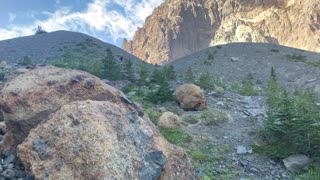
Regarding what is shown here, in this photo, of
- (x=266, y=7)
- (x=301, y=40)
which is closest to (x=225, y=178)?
(x=301, y=40)

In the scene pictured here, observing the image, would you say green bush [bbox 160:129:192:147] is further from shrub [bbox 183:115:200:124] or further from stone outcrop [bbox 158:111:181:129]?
shrub [bbox 183:115:200:124]

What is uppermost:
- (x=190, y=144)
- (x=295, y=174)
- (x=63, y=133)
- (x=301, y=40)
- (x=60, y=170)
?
(x=301, y=40)

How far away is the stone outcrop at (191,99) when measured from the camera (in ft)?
59.3

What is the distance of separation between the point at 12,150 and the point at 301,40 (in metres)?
91.7

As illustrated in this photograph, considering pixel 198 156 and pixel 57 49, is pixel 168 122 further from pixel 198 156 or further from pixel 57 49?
pixel 57 49

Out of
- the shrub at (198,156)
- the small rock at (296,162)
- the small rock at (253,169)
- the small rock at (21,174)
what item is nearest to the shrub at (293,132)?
the small rock at (296,162)

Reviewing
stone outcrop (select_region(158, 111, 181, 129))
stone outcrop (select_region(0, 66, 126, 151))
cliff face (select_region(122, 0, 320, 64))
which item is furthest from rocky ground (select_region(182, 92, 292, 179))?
cliff face (select_region(122, 0, 320, 64))

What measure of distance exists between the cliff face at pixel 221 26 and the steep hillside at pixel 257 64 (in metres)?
45.8

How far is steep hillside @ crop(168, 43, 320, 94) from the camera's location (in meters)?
31.0

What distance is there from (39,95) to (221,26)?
11103 cm

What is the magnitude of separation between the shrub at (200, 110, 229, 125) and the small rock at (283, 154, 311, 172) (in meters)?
4.93

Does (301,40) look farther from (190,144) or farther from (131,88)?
(190,144)

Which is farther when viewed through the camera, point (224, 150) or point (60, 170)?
point (224, 150)

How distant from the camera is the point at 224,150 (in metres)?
12.7
